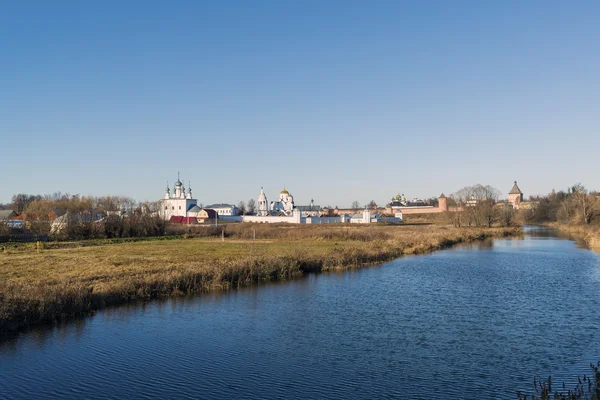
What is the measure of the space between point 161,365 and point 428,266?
2372 centimetres

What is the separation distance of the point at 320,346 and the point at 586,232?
2195 inches

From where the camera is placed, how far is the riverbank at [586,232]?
1858 inches

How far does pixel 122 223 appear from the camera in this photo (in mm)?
59156

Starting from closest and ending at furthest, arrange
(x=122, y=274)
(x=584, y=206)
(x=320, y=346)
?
(x=320, y=346), (x=122, y=274), (x=584, y=206)

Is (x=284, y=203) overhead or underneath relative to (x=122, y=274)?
overhead

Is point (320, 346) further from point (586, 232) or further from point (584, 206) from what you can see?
point (584, 206)

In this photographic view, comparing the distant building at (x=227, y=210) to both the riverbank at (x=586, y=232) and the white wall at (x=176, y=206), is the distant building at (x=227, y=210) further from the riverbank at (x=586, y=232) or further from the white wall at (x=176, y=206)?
the riverbank at (x=586, y=232)

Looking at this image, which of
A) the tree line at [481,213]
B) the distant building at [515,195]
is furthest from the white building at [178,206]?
the distant building at [515,195]

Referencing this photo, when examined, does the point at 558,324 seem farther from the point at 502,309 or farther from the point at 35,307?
the point at 35,307

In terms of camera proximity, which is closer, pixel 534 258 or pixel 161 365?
pixel 161 365

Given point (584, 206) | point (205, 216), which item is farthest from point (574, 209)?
point (205, 216)

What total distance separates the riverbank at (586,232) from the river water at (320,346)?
2476cm

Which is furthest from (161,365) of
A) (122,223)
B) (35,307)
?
(122,223)

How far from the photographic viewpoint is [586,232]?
2391 inches
